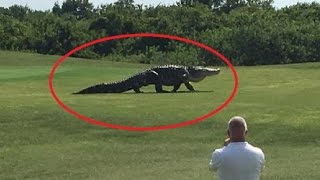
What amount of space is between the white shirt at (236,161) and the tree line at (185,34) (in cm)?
3943

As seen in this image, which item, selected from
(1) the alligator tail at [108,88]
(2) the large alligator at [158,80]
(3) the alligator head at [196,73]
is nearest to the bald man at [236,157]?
(1) the alligator tail at [108,88]

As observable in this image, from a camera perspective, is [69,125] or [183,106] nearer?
[69,125]

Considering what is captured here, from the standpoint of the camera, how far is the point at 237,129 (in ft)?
18.0

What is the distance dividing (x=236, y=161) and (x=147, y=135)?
7895 millimetres

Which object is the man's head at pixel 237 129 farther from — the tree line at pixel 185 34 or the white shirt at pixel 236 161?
the tree line at pixel 185 34

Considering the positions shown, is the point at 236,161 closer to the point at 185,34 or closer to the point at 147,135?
the point at 147,135

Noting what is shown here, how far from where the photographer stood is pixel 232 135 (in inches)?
217

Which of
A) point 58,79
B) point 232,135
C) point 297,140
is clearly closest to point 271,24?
point 58,79

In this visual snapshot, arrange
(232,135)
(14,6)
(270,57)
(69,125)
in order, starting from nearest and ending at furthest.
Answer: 1. (232,135)
2. (69,125)
3. (270,57)
4. (14,6)

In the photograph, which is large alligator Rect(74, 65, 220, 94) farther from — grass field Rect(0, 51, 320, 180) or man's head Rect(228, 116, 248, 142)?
man's head Rect(228, 116, 248, 142)

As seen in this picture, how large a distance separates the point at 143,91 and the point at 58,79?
624cm

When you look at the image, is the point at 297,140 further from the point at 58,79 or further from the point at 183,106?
the point at 58,79

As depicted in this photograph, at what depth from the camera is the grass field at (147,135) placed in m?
10.6

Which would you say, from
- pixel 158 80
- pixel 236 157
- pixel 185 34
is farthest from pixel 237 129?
pixel 185 34
